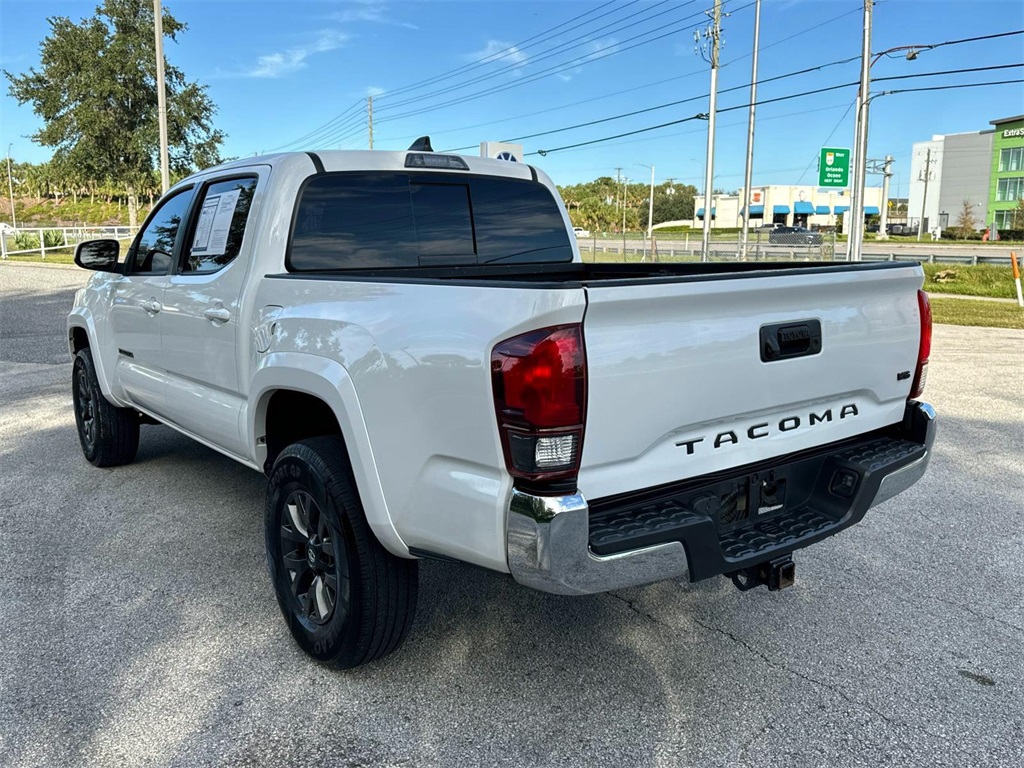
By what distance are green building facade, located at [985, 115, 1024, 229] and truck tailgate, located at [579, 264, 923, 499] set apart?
95.9 meters

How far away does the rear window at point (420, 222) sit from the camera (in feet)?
12.2

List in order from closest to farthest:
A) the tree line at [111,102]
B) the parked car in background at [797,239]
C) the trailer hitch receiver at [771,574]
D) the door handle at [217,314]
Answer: the trailer hitch receiver at [771,574] < the door handle at [217,314] < the parked car in background at [797,239] < the tree line at [111,102]

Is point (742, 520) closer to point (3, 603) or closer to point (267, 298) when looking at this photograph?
point (267, 298)

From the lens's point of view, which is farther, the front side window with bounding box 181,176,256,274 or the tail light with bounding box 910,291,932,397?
the front side window with bounding box 181,176,256,274

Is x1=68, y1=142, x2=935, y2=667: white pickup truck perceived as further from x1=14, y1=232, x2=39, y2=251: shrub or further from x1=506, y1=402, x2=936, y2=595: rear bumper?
x1=14, y1=232, x2=39, y2=251: shrub

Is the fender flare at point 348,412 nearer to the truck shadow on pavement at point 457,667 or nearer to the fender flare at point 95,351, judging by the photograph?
the truck shadow on pavement at point 457,667

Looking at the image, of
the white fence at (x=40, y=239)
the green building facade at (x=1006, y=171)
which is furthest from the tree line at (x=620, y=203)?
the white fence at (x=40, y=239)

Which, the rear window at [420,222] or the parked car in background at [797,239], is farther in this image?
the parked car in background at [797,239]

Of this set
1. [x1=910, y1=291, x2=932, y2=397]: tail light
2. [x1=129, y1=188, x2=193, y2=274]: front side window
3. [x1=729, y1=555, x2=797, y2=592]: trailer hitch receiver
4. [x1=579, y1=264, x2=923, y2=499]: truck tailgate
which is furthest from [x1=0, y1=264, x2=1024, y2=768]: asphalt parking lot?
[x1=129, y1=188, x2=193, y2=274]: front side window

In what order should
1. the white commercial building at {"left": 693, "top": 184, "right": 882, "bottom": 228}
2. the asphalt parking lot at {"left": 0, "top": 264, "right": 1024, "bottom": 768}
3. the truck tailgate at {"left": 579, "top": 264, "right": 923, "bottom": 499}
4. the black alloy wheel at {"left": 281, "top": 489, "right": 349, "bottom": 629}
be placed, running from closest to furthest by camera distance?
the truck tailgate at {"left": 579, "top": 264, "right": 923, "bottom": 499}
the asphalt parking lot at {"left": 0, "top": 264, "right": 1024, "bottom": 768}
the black alloy wheel at {"left": 281, "top": 489, "right": 349, "bottom": 629}
the white commercial building at {"left": 693, "top": 184, "right": 882, "bottom": 228}

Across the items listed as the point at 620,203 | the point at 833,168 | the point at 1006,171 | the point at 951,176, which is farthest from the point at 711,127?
the point at 620,203

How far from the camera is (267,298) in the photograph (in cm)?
340

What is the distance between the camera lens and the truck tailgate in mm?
2379

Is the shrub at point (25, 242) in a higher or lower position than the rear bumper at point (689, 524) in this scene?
higher
